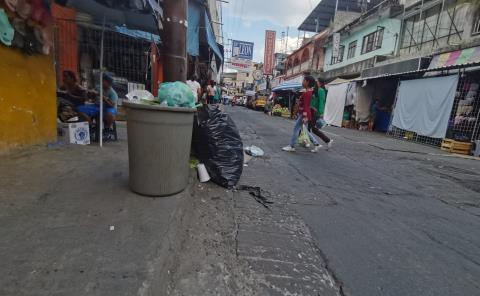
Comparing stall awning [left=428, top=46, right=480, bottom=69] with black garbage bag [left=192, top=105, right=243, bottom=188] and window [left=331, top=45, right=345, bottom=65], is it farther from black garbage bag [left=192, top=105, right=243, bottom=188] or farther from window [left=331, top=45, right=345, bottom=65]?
window [left=331, top=45, right=345, bottom=65]

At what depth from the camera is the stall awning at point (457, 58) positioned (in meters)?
9.52

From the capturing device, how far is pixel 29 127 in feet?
13.1

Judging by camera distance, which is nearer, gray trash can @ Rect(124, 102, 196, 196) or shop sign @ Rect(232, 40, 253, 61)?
gray trash can @ Rect(124, 102, 196, 196)

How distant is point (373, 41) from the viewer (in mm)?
18359

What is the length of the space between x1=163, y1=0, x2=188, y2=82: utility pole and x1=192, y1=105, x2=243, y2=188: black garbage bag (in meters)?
0.57

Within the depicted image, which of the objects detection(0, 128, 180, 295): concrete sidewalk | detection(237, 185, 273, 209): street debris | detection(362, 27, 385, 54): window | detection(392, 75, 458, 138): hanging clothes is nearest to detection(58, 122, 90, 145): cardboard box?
detection(0, 128, 180, 295): concrete sidewalk

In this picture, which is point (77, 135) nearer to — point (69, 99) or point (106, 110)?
point (106, 110)

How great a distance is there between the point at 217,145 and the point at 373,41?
18538 mm

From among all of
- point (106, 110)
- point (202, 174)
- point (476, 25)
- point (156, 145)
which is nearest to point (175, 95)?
point (156, 145)

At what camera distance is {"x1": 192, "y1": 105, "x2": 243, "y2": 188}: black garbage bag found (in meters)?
3.71

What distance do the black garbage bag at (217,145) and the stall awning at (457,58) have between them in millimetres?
9743

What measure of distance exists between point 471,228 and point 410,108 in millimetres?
10714

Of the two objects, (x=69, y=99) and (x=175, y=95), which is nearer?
(x=175, y=95)

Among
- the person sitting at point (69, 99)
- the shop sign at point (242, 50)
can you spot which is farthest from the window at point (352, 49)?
the person sitting at point (69, 99)
